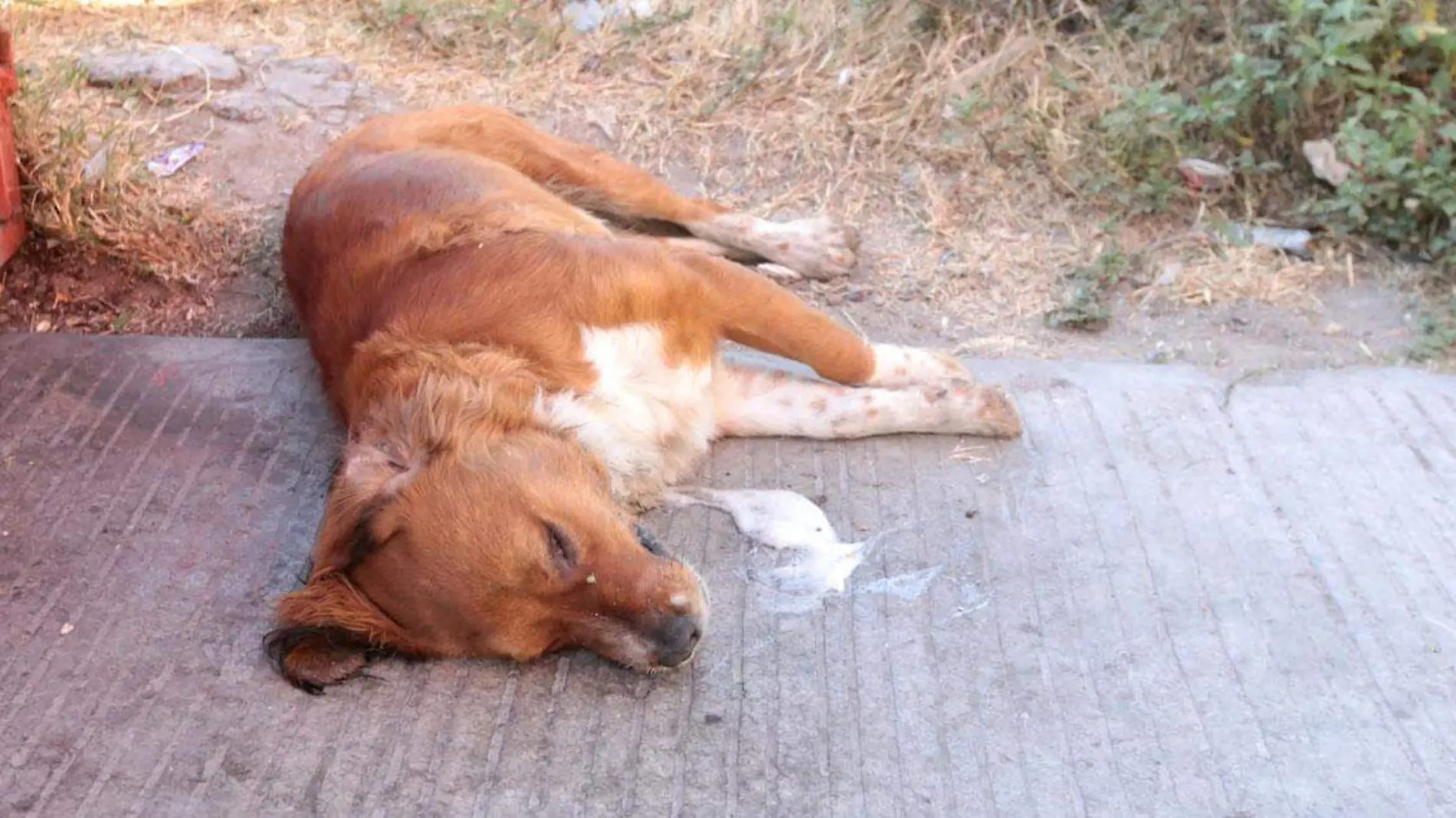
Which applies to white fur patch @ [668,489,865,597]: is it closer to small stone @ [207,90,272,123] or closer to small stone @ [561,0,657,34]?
small stone @ [207,90,272,123]

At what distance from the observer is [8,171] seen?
357 centimetres

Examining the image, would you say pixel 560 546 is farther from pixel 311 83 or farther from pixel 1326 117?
pixel 311 83

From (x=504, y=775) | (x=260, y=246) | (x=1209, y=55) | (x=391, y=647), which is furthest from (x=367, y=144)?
(x=1209, y=55)

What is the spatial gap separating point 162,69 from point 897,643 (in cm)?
347

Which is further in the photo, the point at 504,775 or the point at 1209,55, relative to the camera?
the point at 1209,55

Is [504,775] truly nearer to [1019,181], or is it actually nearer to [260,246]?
[260,246]

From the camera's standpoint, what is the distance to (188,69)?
453cm

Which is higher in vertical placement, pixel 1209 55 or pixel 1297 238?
pixel 1209 55

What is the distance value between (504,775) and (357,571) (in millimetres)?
453

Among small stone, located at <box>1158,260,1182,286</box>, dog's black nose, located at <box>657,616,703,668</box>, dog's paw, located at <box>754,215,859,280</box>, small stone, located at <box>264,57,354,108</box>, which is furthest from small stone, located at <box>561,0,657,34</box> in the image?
dog's black nose, located at <box>657,616,703,668</box>

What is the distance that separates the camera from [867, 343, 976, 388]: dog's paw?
3113mm

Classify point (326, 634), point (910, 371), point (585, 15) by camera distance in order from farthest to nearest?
point (585, 15) → point (910, 371) → point (326, 634)

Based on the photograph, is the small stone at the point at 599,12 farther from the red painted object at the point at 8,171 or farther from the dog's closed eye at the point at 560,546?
the dog's closed eye at the point at 560,546

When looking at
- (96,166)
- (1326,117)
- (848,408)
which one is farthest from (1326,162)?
(96,166)
